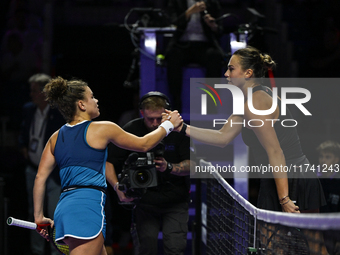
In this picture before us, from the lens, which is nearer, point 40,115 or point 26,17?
point 40,115

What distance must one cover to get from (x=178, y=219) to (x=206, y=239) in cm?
63

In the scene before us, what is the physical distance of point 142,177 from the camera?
345 cm

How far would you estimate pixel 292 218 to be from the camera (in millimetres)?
2123

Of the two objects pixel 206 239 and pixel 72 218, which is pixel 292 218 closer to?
pixel 72 218

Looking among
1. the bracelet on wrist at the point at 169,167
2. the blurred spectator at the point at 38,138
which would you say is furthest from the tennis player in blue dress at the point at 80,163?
the blurred spectator at the point at 38,138

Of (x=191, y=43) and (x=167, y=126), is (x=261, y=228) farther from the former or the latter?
(x=191, y=43)

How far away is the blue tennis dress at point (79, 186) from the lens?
2721 mm

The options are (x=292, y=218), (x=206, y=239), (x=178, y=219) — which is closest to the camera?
(x=292, y=218)

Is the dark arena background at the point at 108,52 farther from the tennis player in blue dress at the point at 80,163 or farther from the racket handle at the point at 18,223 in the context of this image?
the racket handle at the point at 18,223

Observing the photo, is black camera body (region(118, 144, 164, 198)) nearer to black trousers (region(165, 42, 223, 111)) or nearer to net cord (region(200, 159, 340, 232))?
net cord (region(200, 159, 340, 232))

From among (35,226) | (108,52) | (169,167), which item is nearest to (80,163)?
(35,226)

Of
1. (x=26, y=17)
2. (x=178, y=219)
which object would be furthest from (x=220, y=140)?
(x=26, y=17)

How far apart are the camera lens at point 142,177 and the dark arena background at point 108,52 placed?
1915mm

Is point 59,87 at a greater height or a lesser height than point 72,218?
greater
